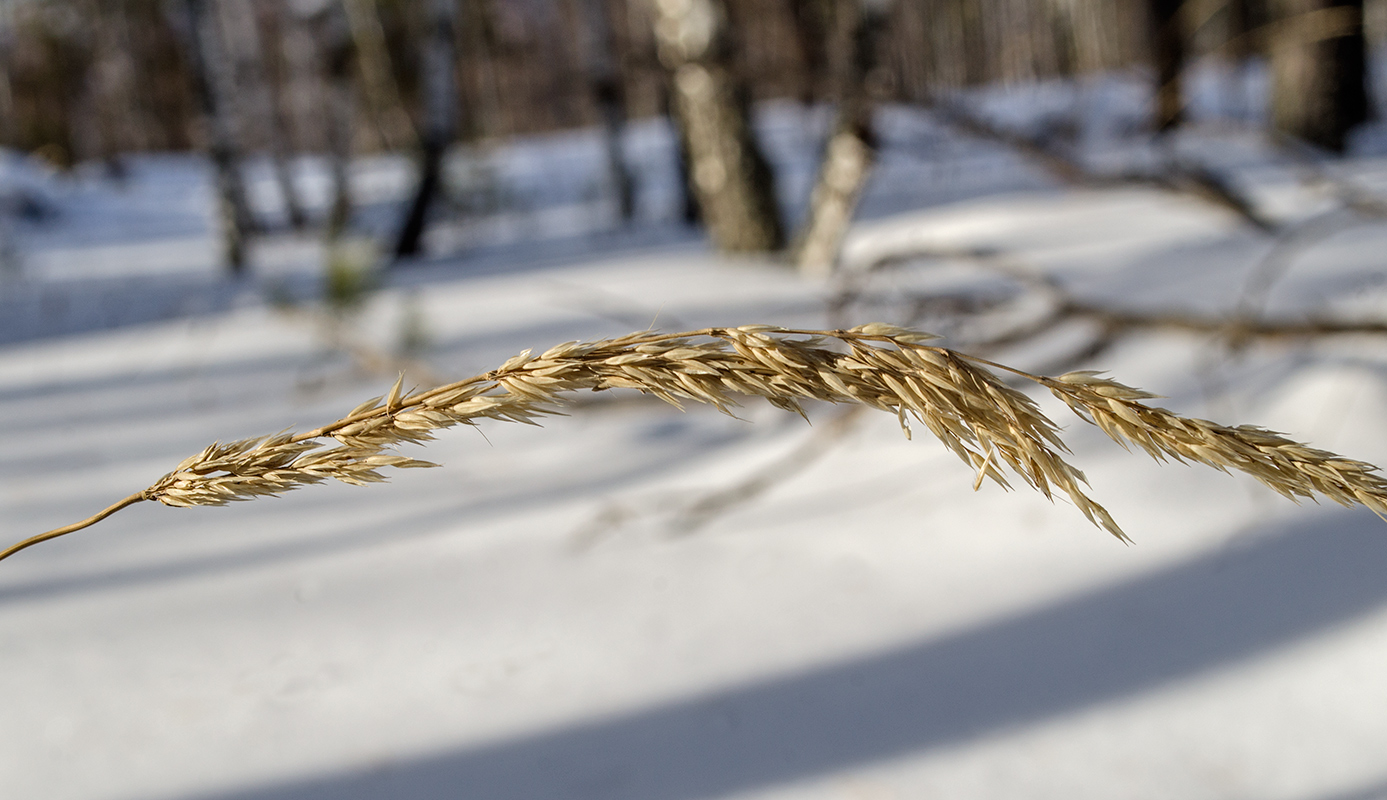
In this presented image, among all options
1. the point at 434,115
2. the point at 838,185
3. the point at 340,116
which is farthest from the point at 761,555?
the point at 340,116

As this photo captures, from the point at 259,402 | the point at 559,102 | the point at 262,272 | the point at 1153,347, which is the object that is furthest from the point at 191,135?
the point at 1153,347

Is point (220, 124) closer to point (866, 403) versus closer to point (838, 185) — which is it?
point (838, 185)

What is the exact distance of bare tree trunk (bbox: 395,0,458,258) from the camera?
5.96 metres

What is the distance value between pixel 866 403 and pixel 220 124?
7.48m

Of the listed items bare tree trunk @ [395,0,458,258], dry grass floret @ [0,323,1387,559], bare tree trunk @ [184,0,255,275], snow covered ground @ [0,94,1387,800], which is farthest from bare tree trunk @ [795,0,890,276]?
bare tree trunk @ [184,0,255,275]

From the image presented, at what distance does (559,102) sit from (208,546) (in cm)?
2733

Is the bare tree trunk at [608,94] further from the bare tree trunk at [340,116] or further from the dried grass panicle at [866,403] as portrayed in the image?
the dried grass panicle at [866,403]

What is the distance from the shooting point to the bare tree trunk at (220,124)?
5.91 m

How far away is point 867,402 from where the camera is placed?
43 centimetres

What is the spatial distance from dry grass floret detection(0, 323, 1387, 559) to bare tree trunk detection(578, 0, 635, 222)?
723cm

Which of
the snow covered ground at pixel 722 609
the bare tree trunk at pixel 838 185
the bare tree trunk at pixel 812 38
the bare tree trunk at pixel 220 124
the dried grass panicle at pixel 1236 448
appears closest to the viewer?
the dried grass panicle at pixel 1236 448

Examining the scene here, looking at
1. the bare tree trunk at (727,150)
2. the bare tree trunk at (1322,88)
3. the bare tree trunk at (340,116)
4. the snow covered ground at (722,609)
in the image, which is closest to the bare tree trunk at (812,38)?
the bare tree trunk at (727,150)

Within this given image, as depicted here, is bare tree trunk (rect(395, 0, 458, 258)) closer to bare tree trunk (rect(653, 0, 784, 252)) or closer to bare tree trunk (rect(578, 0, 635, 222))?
bare tree trunk (rect(578, 0, 635, 222))

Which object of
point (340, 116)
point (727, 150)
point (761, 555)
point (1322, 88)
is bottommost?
point (761, 555)
